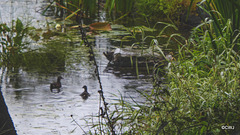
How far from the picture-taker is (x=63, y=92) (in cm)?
550

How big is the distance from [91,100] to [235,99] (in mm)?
2215

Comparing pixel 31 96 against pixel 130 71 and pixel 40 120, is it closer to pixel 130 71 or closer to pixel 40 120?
pixel 40 120

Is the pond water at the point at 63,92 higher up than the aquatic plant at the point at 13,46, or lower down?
lower down

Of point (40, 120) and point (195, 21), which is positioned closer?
point (40, 120)

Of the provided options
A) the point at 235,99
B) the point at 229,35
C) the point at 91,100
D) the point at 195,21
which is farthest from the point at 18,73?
the point at 195,21

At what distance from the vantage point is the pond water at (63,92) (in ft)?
14.2

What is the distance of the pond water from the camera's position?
433 cm

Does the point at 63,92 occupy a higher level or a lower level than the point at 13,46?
Result: lower

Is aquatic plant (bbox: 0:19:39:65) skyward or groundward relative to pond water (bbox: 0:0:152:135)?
skyward

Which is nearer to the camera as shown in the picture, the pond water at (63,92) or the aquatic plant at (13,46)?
the pond water at (63,92)

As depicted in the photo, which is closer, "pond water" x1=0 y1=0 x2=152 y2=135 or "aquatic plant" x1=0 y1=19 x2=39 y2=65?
"pond water" x1=0 y1=0 x2=152 y2=135

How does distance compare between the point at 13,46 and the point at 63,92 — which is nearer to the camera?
the point at 63,92

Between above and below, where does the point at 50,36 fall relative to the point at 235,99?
above

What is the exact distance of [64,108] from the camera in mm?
4824
